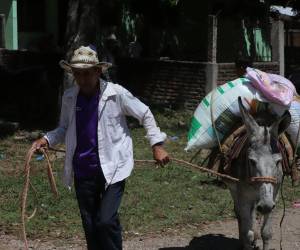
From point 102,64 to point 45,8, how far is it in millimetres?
17175

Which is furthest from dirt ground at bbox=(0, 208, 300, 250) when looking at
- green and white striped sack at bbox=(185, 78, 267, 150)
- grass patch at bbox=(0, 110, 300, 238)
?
green and white striped sack at bbox=(185, 78, 267, 150)

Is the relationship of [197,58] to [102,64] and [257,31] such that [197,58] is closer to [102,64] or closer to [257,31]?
[257,31]

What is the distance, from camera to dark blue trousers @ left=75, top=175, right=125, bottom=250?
15.1 ft

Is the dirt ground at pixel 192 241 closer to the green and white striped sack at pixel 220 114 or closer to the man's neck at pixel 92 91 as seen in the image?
the green and white striped sack at pixel 220 114

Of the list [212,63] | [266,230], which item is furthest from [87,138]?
[212,63]

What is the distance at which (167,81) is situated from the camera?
49.0 ft

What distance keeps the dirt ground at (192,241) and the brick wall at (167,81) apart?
736cm

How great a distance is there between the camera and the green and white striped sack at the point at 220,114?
5.96 metres

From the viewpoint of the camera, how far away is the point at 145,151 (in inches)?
417

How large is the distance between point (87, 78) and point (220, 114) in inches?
71.2

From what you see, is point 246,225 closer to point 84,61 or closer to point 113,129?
point 113,129

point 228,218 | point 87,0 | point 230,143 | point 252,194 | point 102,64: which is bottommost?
point 228,218

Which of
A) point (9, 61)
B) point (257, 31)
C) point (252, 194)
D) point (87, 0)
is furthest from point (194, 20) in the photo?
point (252, 194)

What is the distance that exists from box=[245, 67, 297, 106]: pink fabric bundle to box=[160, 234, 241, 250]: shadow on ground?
5.16ft
